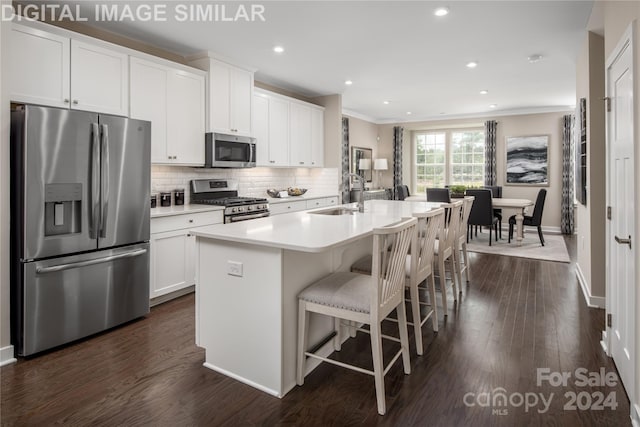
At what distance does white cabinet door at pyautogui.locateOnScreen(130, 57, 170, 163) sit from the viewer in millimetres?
3746

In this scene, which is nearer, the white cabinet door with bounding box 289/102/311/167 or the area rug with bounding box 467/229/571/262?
the area rug with bounding box 467/229/571/262

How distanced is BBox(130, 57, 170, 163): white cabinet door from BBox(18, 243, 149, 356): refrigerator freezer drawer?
3.88 ft

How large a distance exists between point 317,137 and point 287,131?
86cm

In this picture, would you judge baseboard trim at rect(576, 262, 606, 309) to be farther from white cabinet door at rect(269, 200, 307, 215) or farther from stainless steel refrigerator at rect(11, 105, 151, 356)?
stainless steel refrigerator at rect(11, 105, 151, 356)

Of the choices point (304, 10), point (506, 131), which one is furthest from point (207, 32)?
point (506, 131)

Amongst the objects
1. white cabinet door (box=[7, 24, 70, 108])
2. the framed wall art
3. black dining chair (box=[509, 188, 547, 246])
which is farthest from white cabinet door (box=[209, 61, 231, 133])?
the framed wall art

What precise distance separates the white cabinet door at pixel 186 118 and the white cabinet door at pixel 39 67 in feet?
3.43

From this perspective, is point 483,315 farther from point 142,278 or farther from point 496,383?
point 142,278

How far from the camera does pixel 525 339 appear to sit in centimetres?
289

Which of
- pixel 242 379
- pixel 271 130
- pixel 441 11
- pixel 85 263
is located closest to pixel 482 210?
pixel 271 130

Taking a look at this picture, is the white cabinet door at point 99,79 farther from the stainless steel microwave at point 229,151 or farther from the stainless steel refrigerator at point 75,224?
the stainless steel microwave at point 229,151

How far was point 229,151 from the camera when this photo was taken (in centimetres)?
475

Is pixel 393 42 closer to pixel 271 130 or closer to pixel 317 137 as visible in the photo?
pixel 271 130

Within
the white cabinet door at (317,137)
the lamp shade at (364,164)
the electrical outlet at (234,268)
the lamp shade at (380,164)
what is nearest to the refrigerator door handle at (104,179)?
the electrical outlet at (234,268)
